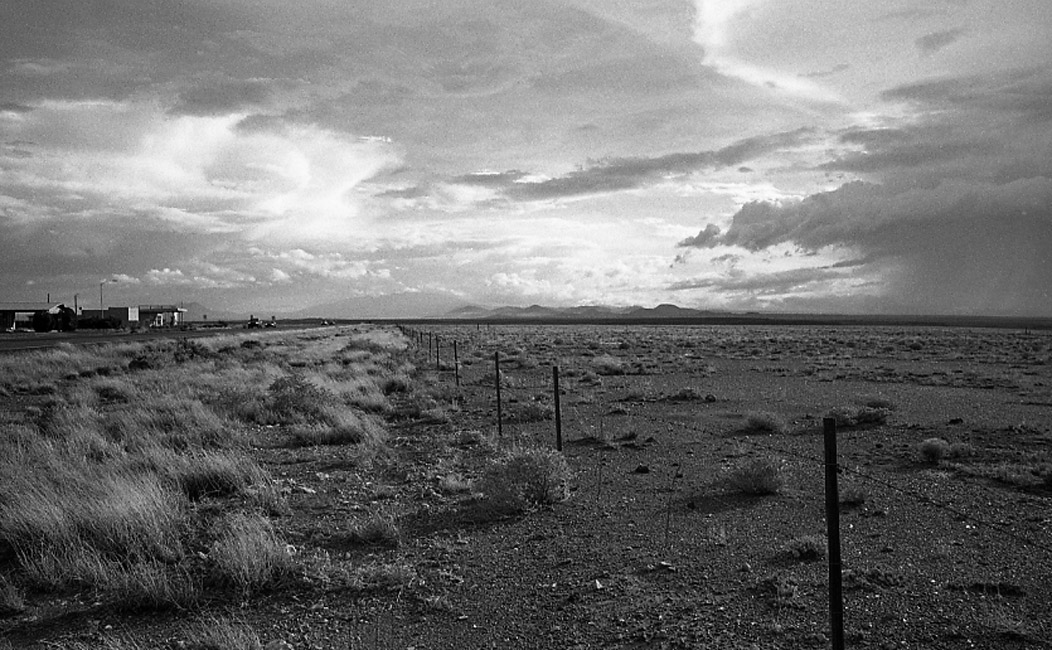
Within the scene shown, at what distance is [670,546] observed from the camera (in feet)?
27.8

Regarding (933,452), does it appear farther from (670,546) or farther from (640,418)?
(640,418)

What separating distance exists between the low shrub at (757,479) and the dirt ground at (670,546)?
13 centimetres

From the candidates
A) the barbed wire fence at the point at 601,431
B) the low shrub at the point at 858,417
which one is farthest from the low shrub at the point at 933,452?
the low shrub at the point at 858,417

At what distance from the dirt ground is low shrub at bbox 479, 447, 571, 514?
21 cm

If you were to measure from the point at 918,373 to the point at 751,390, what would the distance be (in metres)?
11.5

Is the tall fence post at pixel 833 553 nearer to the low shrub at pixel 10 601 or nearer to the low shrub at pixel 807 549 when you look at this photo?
the low shrub at pixel 807 549

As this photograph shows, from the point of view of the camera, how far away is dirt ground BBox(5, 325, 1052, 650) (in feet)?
20.8

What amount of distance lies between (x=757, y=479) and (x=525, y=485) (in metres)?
3.34

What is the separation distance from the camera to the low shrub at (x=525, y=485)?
397 inches

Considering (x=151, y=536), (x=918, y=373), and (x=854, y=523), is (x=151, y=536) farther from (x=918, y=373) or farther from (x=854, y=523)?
(x=918, y=373)

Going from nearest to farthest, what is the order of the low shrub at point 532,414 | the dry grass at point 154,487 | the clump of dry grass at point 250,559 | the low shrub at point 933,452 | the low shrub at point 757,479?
the clump of dry grass at point 250,559 < the dry grass at point 154,487 < the low shrub at point 757,479 < the low shrub at point 933,452 < the low shrub at point 532,414

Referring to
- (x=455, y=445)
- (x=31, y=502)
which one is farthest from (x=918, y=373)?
(x=31, y=502)

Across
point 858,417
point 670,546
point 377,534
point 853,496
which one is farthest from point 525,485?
point 858,417

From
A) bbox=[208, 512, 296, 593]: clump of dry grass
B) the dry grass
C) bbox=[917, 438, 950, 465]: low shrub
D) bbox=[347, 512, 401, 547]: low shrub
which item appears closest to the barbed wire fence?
bbox=[917, 438, 950, 465]: low shrub
